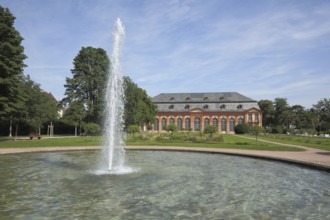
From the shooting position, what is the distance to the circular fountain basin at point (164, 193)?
25.9ft

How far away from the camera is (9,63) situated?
2969cm

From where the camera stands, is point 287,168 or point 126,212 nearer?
point 126,212

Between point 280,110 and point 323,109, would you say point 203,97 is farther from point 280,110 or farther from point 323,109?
point 323,109

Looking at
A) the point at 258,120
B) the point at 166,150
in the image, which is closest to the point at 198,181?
the point at 166,150

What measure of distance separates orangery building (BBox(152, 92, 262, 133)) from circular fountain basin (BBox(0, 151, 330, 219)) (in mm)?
69324

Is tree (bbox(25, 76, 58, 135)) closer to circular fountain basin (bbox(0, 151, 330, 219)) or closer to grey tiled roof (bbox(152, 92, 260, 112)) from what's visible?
circular fountain basin (bbox(0, 151, 330, 219))

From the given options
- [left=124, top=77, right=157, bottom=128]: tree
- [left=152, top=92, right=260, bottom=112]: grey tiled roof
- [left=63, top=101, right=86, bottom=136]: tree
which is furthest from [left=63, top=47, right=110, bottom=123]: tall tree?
[left=152, top=92, right=260, bottom=112]: grey tiled roof

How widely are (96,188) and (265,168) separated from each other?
9.39 metres

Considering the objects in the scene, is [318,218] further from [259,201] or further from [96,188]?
[96,188]

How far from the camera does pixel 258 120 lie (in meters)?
82.4

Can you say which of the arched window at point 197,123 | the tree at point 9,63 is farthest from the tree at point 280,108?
the tree at point 9,63

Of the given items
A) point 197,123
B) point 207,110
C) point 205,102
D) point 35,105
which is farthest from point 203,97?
point 35,105

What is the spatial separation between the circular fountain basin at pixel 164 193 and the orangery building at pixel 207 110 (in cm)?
6932

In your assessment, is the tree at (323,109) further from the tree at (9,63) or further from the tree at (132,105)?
the tree at (9,63)
